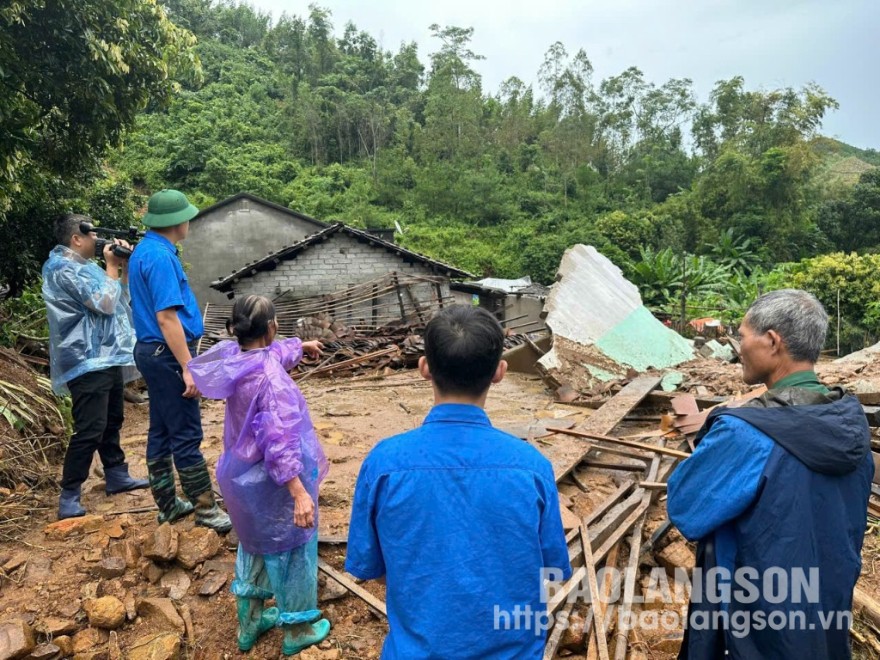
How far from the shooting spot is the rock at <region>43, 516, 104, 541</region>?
3.16 metres

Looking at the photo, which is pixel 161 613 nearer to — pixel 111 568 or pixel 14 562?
pixel 111 568

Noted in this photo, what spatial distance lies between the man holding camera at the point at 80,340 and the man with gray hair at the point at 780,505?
3.24 meters

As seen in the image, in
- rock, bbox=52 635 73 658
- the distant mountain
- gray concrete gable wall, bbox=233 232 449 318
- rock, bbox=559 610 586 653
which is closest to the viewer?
rock, bbox=52 635 73 658

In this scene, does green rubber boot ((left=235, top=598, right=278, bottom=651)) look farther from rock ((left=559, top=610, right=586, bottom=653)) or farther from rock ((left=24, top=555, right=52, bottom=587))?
rock ((left=559, top=610, right=586, bottom=653))

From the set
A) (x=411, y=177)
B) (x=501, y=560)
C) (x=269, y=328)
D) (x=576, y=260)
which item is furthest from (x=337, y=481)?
(x=411, y=177)

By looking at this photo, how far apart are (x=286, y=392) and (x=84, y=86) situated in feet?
17.3

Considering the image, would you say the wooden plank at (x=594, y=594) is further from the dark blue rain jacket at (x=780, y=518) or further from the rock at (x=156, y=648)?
the rock at (x=156, y=648)

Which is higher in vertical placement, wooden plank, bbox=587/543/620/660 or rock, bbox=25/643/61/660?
wooden plank, bbox=587/543/620/660

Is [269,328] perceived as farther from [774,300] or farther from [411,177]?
[411,177]

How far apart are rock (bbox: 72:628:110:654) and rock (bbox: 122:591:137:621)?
0.36 feet

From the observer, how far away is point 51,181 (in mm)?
7160

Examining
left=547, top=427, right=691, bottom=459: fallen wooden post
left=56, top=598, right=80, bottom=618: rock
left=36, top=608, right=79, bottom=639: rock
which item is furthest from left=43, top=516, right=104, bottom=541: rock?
left=547, top=427, right=691, bottom=459: fallen wooden post

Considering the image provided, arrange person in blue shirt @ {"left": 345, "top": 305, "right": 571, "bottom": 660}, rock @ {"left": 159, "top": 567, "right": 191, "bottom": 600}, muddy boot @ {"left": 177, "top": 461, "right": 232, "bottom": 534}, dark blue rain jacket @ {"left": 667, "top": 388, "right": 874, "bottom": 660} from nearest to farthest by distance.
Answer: person in blue shirt @ {"left": 345, "top": 305, "right": 571, "bottom": 660}, dark blue rain jacket @ {"left": 667, "top": 388, "right": 874, "bottom": 660}, rock @ {"left": 159, "top": 567, "right": 191, "bottom": 600}, muddy boot @ {"left": 177, "top": 461, "right": 232, "bottom": 534}

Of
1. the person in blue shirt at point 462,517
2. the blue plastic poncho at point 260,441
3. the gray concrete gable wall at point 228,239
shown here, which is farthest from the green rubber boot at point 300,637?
the gray concrete gable wall at point 228,239
